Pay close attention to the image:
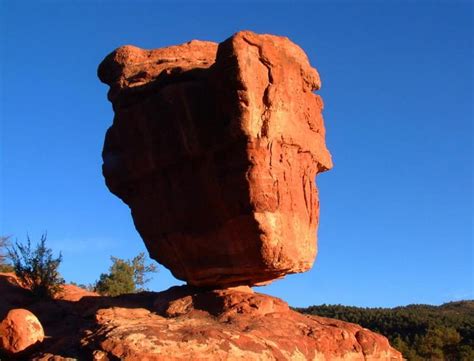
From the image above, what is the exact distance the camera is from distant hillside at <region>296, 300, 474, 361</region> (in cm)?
3139

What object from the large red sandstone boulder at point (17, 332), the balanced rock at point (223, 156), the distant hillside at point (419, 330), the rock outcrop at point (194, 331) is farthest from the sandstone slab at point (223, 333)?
the distant hillside at point (419, 330)

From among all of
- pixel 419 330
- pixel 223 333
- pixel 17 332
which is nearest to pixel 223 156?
pixel 223 333

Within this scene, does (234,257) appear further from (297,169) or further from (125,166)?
(125,166)

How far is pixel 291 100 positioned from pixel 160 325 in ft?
17.8

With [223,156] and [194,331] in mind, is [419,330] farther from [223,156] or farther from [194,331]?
[194,331]

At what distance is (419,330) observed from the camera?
129 feet

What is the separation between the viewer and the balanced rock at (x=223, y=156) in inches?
464

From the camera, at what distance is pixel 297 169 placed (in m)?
13.0

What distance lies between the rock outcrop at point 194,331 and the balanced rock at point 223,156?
0.79 m

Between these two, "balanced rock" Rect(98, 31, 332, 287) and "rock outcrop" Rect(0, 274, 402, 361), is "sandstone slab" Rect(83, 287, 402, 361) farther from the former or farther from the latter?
"balanced rock" Rect(98, 31, 332, 287)

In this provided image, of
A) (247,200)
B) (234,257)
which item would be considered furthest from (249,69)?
(234,257)

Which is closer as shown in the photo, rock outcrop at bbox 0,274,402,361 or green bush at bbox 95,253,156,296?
rock outcrop at bbox 0,274,402,361

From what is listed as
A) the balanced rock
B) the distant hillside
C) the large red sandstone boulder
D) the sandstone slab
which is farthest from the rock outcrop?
the distant hillside

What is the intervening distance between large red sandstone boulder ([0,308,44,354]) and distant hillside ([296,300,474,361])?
→ 20933 millimetres
